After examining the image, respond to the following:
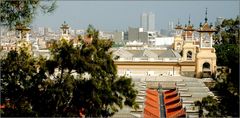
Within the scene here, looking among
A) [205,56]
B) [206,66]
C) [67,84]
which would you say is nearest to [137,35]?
[206,66]

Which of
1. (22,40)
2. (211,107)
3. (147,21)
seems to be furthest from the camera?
(147,21)

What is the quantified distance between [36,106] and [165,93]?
14.9m

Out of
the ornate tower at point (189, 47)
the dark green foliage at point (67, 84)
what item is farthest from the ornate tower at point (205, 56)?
the dark green foliage at point (67, 84)

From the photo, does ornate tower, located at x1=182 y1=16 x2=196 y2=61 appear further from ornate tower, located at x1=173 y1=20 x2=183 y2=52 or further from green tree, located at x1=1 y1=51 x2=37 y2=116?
green tree, located at x1=1 y1=51 x2=37 y2=116

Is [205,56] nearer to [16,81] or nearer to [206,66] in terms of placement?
[206,66]

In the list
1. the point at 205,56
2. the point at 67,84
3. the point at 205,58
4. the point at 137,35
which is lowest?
the point at 67,84

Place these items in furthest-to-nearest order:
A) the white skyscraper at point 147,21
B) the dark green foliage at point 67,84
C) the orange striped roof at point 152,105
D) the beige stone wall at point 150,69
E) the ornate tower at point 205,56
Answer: the white skyscraper at point 147,21
the beige stone wall at point 150,69
the ornate tower at point 205,56
the orange striped roof at point 152,105
the dark green foliage at point 67,84

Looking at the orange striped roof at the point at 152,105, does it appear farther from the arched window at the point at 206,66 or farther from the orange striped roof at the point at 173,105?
the arched window at the point at 206,66

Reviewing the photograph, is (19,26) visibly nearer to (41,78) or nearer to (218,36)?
(41,78)

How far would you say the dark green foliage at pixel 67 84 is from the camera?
11461mm

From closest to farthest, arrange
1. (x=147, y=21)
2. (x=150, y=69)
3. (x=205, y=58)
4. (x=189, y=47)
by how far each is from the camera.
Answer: (x=205, y=58)
(x=150, y=69)
(x=189, y=47)
(x=147, y=21)

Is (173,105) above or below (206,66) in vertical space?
below

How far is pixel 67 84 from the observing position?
11438 millimetres

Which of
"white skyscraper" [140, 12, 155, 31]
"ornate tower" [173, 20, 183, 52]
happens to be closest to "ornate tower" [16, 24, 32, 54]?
"ornate tower" [173, 20, 183, 52]
